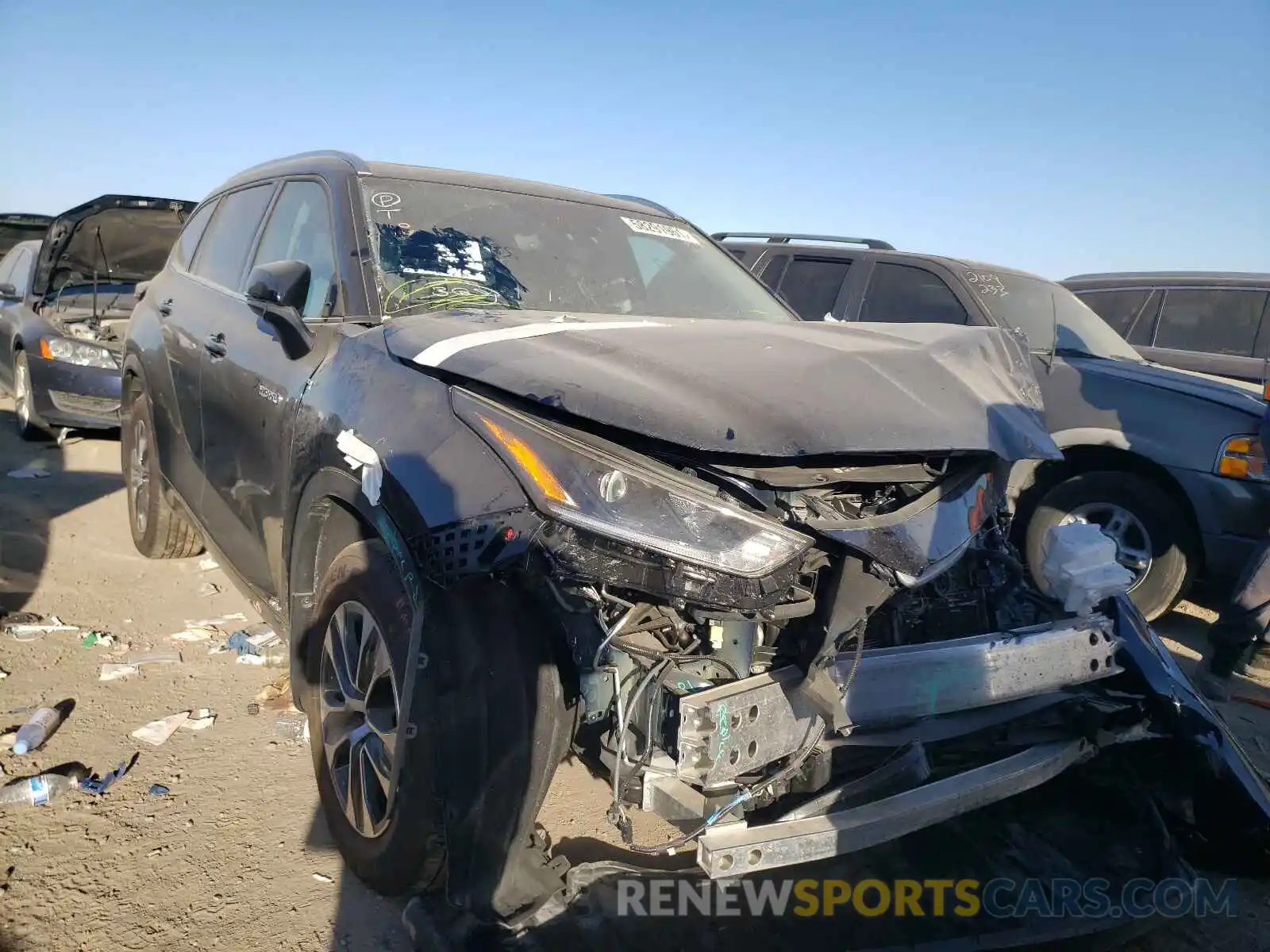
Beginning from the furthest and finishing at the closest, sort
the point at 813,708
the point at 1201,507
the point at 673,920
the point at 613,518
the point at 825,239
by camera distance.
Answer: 1. the point at 825,239
2. the point at 1201,507
3. the point at 673,920
4. the point at 813,708
5. the point at 613,518

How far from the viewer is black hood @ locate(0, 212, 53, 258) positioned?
29.6 feet

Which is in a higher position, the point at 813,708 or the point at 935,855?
the point at 813,708


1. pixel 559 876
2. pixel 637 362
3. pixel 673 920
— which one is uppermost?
pixel 637 362

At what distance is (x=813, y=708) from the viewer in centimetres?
174

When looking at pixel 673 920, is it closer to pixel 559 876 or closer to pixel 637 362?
pixel 559 876

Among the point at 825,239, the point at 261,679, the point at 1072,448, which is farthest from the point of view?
the point at 825,239

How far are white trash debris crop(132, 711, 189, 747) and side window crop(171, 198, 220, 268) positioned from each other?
7.48ft

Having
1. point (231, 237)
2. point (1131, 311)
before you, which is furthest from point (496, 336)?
point (1131, 311)

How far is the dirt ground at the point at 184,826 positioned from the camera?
6.93 feet

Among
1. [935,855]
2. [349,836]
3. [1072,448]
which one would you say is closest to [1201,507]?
[1072,448]

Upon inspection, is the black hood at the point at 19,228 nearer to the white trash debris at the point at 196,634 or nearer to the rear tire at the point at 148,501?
the rear tire at the point at 148,501

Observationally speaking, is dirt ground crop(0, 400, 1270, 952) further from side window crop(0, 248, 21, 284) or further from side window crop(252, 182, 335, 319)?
side window crop(0, 248, 21, 284)

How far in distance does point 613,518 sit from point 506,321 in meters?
0.92

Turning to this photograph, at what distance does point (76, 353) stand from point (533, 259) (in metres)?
5.45
